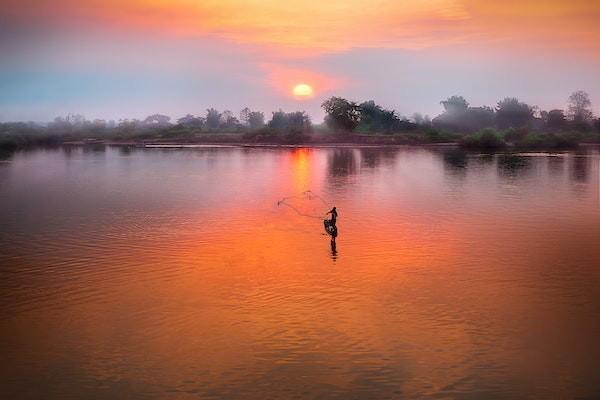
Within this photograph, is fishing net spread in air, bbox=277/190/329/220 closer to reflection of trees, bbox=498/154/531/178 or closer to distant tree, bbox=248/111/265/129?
reflection of trees, bbox=498/154/531/178

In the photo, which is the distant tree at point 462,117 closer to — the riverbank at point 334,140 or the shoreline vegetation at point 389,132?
the shoreline vegetation at point 389,132

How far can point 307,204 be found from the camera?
3759cm

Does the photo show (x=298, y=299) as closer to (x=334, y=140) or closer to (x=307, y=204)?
(x=307, y=204)

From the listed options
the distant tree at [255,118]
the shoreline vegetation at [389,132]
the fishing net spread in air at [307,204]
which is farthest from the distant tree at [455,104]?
the fishing net spread in air at [307,204]

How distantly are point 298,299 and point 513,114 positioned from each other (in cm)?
14163

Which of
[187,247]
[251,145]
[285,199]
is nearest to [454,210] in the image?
[285,199]

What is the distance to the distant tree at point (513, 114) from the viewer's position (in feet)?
481

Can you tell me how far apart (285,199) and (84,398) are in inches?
1100

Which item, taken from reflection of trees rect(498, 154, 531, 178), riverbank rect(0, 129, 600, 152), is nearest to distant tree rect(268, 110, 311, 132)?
riverbank rect(0, 129, 600, 152)

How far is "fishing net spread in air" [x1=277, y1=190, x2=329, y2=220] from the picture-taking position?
111 feet

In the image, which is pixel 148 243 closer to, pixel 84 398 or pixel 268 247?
pixel 268 247

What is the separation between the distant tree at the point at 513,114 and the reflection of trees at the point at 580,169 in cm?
7365

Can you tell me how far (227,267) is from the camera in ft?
71.7

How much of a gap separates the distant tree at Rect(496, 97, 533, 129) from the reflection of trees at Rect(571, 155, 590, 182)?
73.6 m
